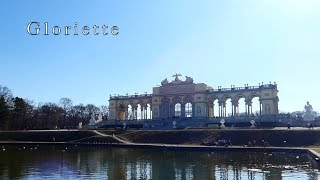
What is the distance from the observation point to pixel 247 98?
76.3m

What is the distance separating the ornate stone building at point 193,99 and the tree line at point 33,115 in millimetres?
14935

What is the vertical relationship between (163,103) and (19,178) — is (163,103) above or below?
above

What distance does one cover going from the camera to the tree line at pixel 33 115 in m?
85.7

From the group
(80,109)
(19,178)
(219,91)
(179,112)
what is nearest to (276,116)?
(219,91)

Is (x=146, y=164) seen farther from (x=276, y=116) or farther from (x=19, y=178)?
(x=276, y=116)

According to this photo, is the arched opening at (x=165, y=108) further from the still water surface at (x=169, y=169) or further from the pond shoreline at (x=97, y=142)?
the still water surface at (x=169, y=169)

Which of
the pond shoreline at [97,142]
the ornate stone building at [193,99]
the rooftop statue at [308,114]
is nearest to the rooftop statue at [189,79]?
the ornate stone building at [193,99]

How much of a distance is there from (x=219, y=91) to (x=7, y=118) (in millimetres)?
42658

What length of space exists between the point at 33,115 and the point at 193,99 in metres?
Result: 39.3

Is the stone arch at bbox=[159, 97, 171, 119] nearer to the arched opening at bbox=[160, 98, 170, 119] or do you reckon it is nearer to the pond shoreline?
the arched opening at bbox=[160, 98, 170, 119]

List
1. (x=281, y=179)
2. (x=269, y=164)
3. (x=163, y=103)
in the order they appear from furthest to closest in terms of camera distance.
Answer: (x=163, y=103), (x=269, y=164), (x=281, y=179)

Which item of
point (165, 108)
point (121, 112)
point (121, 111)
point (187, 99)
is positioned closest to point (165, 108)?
point (165, 108)

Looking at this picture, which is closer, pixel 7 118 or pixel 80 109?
pixel 7 118

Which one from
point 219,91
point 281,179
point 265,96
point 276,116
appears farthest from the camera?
point 219,91
